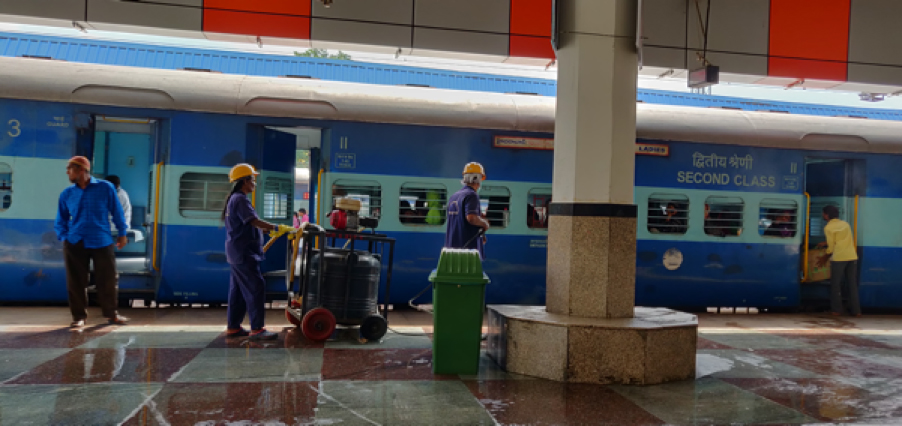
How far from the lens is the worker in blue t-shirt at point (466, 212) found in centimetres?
726

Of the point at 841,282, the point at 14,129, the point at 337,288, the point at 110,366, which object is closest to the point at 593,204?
the point at 337,288

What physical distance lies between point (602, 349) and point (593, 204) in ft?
4.47

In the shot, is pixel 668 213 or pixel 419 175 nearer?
pixel 419 175

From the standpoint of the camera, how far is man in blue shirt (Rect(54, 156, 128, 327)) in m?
7.68

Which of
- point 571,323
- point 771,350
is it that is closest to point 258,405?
point 571,323

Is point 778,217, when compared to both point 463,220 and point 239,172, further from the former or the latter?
point 239,172

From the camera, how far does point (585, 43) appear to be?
20.2ft

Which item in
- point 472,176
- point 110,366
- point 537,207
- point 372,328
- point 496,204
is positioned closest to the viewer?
point 110,366

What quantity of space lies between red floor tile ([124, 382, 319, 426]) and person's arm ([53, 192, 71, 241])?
3.69 metres

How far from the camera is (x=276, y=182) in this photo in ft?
31.5

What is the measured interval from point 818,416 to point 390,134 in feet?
20.9

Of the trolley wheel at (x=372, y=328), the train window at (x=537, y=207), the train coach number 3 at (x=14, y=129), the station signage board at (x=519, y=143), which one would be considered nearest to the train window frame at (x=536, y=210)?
the train window at (x=537, y=207)

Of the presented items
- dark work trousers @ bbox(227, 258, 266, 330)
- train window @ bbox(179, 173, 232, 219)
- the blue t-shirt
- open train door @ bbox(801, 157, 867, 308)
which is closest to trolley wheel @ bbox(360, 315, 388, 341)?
dark work trousers @ bbox(227, 258, 266, 330)

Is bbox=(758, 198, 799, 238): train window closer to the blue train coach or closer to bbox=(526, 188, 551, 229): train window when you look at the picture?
the blue train coach
